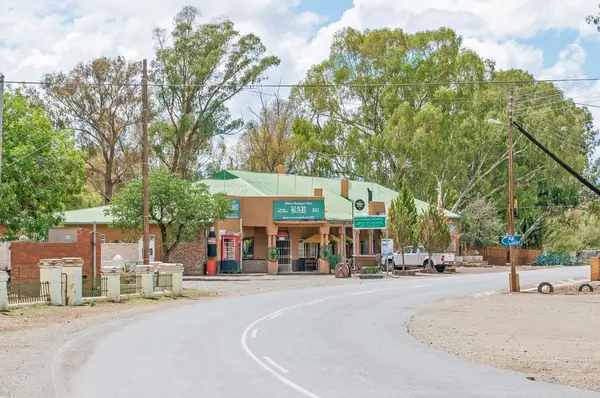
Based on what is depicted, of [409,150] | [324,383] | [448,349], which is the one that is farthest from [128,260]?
[409,150]

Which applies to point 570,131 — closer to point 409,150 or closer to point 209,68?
point 409,150

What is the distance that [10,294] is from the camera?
27.3 meters

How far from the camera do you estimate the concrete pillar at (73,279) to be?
2914cm

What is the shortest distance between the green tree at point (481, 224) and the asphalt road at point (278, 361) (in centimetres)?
5380

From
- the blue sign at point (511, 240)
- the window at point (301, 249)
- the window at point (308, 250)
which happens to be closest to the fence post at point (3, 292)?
the blue sign at point (511, 240)

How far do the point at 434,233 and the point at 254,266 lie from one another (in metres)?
12.7

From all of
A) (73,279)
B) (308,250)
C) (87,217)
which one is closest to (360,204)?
(308,250)

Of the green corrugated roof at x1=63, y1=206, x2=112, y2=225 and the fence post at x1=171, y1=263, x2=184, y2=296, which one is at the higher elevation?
the green corrugated roof at x1=63, y1=206, x2=112, y2=225

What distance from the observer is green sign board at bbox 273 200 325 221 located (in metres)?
57.5

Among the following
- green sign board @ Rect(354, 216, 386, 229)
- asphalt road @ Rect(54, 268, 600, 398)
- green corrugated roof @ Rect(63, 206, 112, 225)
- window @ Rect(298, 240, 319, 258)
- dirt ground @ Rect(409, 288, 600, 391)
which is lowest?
dirt ground @ Rect(409, 288, 600, 391)

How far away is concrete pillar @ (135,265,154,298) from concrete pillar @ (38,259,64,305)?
18.0ft

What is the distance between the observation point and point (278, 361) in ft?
50.0

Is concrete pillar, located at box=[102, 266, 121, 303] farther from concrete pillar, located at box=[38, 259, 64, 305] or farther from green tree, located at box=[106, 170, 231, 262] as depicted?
green tree, located at box=[106, 170, 231, 262]

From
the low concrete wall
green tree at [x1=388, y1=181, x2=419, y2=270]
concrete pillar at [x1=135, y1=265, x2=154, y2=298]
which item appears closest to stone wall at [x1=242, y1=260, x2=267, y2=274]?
green tree at [x1=388, y1=181, x2=419, y2=270]
